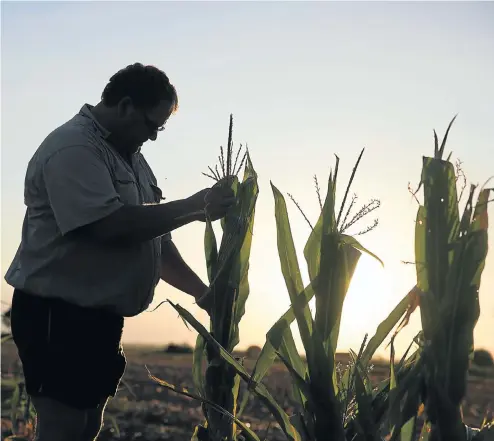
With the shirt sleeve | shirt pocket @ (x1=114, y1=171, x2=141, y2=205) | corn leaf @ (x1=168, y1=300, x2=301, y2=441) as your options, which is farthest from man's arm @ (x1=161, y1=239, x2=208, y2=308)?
corn leaf @ (x1=168, y1=300, x2=301, y2=441)

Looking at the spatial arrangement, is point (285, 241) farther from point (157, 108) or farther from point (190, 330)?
point (157, 108)

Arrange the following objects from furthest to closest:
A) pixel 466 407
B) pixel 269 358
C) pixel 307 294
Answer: pixel 466 407
pixel 269 358
pixel 307 294

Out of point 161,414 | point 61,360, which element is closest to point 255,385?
point 61,360

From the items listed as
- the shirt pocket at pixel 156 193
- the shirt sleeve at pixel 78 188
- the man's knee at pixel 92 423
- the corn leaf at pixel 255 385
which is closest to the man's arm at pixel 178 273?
the shirt pocket at pixel 156 193

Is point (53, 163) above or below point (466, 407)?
above

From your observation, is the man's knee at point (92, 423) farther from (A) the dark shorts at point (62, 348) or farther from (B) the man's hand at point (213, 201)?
(B) the man's hand at point (213, 201)

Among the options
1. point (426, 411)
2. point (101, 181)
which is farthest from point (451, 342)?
point (101, 181)

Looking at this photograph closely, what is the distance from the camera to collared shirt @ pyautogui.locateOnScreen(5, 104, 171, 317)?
231 cm

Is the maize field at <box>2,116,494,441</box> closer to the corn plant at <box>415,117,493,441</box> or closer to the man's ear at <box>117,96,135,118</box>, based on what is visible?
the corn plant at <box>415,117,493,441</box>

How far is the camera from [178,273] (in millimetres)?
2895

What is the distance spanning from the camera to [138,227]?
90.7 inches

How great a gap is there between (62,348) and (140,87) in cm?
85

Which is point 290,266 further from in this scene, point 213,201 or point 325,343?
point 213,201

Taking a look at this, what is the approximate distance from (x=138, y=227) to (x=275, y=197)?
1.37 feet
